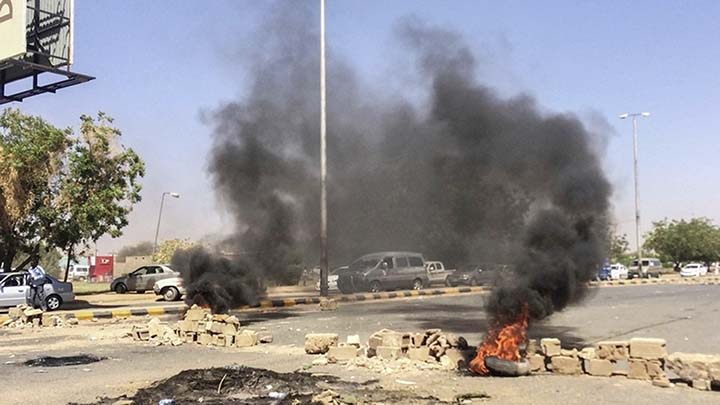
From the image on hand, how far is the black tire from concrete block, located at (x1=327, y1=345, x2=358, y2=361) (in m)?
18.8

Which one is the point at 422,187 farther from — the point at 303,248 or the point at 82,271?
the point at 82,271

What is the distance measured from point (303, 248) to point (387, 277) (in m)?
5.64

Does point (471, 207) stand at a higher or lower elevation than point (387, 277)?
higher

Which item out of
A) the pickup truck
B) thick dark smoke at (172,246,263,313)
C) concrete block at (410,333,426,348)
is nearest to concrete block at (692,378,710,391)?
concrete block at (410,333,426,348)

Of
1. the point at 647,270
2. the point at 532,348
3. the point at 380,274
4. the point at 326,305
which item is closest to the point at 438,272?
the point at 380,274

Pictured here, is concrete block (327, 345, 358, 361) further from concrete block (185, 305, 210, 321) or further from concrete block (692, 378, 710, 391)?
concrete block (692, 378, 710, 391)

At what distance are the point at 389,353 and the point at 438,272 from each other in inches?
892

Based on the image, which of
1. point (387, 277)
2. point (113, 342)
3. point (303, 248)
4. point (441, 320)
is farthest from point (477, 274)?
point (113, 342)

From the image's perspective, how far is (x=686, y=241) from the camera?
71.1 meters

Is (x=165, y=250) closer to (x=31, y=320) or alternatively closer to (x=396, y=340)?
(x=31, y=320)

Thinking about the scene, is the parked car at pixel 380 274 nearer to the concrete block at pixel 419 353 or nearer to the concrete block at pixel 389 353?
the concrete block at pixel 389 353

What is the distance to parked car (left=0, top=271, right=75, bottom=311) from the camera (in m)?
21.6

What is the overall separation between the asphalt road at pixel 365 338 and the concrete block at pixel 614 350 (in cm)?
27

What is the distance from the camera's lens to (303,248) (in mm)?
22453
